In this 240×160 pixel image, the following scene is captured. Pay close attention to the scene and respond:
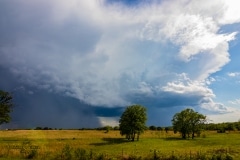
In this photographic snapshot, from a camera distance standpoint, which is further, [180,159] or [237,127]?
[237,127]

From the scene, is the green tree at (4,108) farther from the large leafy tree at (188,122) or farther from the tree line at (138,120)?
the large leafy tree at (188,122)

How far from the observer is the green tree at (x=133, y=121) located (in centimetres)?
11981

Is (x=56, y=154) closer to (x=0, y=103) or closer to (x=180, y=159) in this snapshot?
(x=180, y=159)

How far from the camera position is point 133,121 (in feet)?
399

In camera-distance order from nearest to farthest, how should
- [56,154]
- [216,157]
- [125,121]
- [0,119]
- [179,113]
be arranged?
[216,157], [56,154], [0,119], [125,121], [179,113]

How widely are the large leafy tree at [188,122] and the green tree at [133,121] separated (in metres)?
19.8

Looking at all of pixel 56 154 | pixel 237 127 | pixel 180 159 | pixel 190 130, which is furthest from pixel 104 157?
pixel 237 127

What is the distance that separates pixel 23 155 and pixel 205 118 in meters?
108

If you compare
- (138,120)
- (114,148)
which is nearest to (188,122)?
(138,120)

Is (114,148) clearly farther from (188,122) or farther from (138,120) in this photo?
(188,122)

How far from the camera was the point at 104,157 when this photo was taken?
5012 cm

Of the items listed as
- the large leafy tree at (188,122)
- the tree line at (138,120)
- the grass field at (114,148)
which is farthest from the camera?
the large leafy tree at (188,122)

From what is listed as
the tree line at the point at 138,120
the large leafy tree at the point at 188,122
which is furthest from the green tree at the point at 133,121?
the large leafy tree at the point at 188,122

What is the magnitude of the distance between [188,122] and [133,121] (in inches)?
1160
